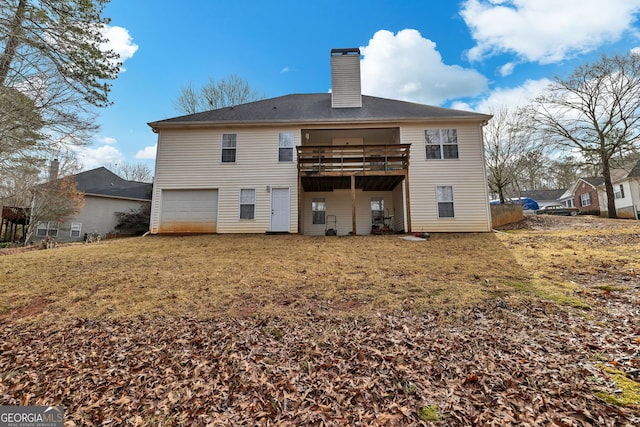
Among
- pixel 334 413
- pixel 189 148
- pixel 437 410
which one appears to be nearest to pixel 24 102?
pixel 189 148

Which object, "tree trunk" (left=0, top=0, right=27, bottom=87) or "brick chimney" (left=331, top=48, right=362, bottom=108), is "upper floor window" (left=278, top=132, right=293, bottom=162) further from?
"tree trunk" (left=0, top=0, right=27, bottom=87)

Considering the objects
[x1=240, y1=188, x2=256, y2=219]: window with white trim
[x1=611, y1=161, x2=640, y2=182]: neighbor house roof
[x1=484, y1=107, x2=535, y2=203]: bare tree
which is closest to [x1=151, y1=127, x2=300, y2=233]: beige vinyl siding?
[x1=240, y1=188, x2=256, y2=219]: window with white trim

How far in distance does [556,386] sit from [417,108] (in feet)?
44.8

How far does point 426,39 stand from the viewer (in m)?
14.1

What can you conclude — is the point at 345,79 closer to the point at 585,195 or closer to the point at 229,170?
the point at 229,170

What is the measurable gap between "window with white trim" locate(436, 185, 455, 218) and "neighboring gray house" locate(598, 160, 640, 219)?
19001mm

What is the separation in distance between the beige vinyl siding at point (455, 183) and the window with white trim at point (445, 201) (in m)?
0.15

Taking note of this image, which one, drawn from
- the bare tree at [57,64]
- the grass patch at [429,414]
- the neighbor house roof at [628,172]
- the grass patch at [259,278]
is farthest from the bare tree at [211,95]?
the neighbor house roof at [628,172]

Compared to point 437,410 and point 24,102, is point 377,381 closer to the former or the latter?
point 437,410

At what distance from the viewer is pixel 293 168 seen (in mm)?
12797

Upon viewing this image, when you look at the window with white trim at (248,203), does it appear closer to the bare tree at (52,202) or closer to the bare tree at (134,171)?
the bare tree at (52,202)

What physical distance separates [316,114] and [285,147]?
236 centimetres

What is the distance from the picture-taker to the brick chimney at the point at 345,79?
1447 cm

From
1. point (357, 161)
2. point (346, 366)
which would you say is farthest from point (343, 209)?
point (346, 366)
